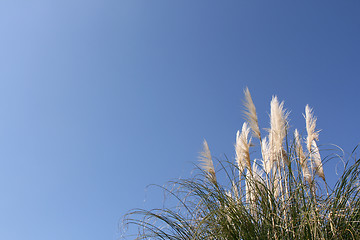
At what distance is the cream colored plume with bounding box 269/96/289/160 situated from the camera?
3.17 m

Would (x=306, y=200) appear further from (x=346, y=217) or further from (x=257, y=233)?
(x=257, y=233)

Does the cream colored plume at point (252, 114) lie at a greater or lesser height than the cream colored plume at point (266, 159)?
greater

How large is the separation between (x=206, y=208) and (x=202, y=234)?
26cm

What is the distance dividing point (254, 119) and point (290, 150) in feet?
2.51

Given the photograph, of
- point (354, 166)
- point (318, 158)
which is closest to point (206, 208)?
point (354, 166)

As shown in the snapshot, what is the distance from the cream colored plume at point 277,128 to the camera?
3.17m

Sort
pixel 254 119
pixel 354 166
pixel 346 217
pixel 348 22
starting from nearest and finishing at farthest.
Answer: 1. pixel 346 217
2. pixel 354 166
3. pixel 254 119
4. pixel 348 22

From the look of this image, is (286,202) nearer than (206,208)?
Yes

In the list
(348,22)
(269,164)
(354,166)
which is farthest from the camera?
(348,22)

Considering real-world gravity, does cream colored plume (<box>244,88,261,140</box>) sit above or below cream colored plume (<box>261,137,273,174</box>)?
above

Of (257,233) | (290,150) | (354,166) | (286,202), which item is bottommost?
(257,233)

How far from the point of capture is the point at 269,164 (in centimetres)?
338

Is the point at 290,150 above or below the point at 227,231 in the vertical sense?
above

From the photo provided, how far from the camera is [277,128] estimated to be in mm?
3277
